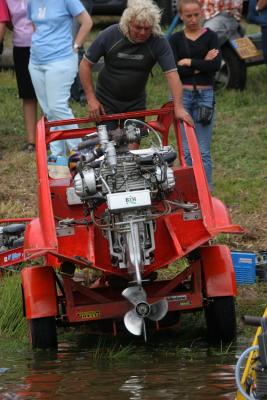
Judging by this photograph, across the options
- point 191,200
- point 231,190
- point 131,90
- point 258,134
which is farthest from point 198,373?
point 258,134

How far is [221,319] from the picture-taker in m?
7.79

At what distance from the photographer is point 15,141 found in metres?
14.2

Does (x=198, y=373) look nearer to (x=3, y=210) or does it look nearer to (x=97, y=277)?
(x=97, y=277)

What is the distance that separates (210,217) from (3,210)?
177 inches

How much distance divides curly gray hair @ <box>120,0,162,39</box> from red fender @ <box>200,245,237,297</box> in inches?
85.5

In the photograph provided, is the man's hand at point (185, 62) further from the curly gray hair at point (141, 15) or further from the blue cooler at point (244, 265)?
the blue cooler at point (244, 265)

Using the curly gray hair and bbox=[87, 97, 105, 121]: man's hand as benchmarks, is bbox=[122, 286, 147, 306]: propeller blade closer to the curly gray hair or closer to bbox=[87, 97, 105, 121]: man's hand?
bbox=[87, 97, 105, 121]: man's hand

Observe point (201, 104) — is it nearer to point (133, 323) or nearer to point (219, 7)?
point (133, 323)

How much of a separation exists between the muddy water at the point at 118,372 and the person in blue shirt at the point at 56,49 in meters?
3.96

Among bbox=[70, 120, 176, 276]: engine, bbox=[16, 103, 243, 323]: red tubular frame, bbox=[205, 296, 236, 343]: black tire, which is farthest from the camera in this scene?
bbox=[205, 296, 236, 343]: black tire

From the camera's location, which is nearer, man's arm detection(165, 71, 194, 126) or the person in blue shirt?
man's arm detection(165, 71, 194, 126)

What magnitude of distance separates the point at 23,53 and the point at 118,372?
6.56 metres

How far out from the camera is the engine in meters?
7.30

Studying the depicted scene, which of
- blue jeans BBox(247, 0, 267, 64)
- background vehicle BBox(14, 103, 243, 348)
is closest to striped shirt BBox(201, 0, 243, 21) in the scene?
blue jeans BBox(247, 0, 267, 64)
